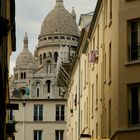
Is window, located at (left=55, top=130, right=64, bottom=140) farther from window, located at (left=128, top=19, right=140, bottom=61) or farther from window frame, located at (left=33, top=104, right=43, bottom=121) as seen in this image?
window, located at (left=128, top=19, right=140, bottom=61)

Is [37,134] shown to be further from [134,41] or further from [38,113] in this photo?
[134,41]

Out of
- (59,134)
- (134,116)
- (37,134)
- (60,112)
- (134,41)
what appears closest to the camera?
(134,116)

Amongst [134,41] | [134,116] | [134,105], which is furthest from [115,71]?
[134,116]

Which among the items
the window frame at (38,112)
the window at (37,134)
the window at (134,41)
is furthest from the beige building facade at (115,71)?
the window frame at (38,112)

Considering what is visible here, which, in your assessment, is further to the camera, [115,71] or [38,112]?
[38,112]

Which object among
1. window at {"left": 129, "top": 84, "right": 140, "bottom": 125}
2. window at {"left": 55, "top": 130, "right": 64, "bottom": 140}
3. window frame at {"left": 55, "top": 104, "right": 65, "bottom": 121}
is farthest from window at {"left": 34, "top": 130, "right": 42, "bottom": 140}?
window at {"left": 129, "top": 84, "right": 140, "bottom": 125}

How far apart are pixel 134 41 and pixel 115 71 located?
1.96m

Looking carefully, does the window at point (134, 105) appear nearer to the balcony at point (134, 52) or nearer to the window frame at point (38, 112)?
the balcony at point (134, 52)

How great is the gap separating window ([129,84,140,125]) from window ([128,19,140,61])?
1.50 meters

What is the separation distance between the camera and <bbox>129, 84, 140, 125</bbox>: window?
1448 inches

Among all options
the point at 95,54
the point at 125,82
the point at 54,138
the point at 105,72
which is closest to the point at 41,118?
the point at 54,138

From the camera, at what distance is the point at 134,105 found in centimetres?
3700

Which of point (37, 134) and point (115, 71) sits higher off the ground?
point (115, 71)

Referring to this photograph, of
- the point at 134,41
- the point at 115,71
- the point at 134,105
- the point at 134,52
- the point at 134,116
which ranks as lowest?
the point at 134,116
